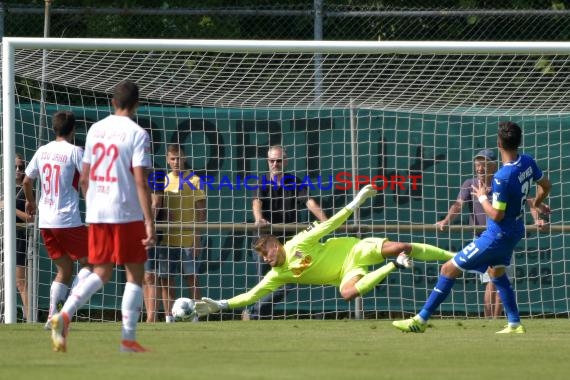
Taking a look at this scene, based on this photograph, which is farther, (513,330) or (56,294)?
(56,294)

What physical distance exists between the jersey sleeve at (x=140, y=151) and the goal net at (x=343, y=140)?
5.43 metres

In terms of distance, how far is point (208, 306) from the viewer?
41.5ft

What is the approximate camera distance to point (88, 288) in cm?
896

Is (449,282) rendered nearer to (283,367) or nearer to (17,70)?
(283,367)

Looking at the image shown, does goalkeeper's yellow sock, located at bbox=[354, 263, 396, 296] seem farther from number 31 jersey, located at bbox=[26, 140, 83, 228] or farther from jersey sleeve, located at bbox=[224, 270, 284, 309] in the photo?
number 31 jersey, located at bbox=[26, 140, 83, 228]

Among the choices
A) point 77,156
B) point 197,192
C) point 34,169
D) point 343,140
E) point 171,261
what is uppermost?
point 343,140

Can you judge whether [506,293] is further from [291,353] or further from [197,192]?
[197,192]

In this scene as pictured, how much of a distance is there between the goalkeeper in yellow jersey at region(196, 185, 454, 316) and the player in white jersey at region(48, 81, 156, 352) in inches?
150

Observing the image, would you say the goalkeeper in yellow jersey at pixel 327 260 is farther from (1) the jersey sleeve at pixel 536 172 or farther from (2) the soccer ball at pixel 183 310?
(1) the jersey sleeve at pixel 536 172

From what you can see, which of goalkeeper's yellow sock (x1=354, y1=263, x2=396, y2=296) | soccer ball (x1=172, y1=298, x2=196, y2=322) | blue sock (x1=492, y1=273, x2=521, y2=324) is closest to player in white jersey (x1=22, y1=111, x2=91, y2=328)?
soccer ball (x1=172, y1=298, x2=196, y2=322)

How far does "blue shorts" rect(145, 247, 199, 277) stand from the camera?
1444 cm

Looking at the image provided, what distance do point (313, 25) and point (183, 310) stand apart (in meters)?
4.42

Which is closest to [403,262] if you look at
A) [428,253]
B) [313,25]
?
[428,253]

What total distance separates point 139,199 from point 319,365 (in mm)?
1753
